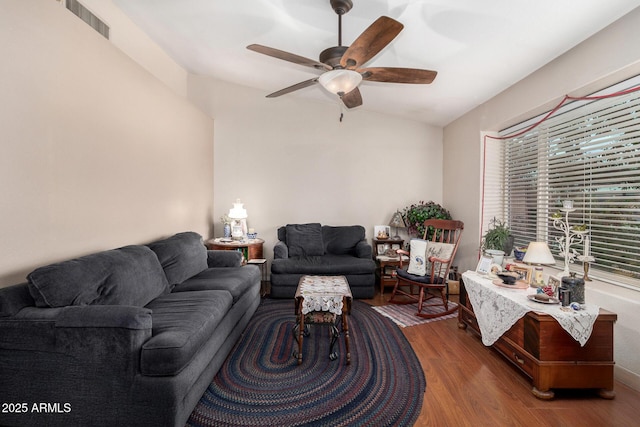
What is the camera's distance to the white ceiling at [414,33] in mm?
2141

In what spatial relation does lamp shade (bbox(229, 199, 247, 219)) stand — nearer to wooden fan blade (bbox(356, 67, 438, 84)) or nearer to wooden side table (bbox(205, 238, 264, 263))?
wooden side table (bbox(205, 238, 264, 263))

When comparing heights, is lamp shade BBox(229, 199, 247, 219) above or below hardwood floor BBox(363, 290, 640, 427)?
above

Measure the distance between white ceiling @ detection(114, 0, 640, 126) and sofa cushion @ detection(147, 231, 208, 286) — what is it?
2282 millimetres

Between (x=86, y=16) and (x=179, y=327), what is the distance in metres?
2.93

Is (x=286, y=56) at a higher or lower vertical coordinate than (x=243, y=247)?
higher

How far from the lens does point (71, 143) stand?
2246 millimetres

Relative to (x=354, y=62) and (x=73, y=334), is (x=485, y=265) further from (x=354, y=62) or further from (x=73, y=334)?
(x=73, y=334)

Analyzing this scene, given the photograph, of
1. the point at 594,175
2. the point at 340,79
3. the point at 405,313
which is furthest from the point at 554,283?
the point at 340,79

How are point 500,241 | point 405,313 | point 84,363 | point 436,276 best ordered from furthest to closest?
1. point 436,276
2. point 405,313
3. point 500,241
4. point 84,363

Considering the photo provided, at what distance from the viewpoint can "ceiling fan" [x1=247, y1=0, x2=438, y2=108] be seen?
1.76 m

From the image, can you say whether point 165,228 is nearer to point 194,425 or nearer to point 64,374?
point 64,374

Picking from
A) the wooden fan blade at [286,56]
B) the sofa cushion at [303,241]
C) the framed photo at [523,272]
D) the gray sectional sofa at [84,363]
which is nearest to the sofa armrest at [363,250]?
the sofa cushion at [303,241]

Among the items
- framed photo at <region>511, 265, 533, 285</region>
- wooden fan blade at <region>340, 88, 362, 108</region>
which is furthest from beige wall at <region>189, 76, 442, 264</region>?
framed photo at <region>511, 265, 533, 285</region>

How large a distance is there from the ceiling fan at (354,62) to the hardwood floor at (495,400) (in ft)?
7.38
